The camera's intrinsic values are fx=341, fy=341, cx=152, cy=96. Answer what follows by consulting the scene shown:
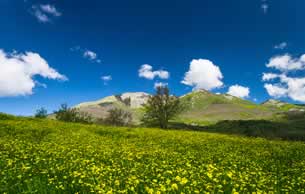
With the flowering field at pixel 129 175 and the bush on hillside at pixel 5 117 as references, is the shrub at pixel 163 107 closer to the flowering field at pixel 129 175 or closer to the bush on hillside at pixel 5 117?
the bush on hillside at pixel 5 117

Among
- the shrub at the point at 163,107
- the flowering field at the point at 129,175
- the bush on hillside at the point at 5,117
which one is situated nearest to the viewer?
the flowering field at the point at 129,175

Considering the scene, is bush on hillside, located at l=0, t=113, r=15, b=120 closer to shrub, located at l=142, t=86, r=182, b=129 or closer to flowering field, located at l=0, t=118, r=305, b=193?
flowering field, located at l=0, t=118, r=305, b=193

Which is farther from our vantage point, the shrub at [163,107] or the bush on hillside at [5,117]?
the shrub at [163,107]

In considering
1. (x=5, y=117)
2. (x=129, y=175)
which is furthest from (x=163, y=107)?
(x=129, y=175)

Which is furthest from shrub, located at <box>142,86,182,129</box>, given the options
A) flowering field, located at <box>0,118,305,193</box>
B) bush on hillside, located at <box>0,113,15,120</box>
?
flowering field, located at <box>0,118,305,193</box>

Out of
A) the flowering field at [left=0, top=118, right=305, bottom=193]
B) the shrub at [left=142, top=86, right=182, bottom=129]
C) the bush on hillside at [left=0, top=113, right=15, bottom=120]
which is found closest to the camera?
the flowering field at [left=0, top=118, right=305, bottom=193]

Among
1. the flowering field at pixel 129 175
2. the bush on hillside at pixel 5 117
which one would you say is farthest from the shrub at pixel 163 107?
the flowering field at pixel 129 175

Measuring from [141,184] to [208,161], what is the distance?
8.49 meters

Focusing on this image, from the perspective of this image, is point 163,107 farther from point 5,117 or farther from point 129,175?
point 129,175

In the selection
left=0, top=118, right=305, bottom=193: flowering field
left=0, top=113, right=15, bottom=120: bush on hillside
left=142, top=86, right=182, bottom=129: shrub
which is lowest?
left=0, top=118, right=305, bottom=193: flowering field

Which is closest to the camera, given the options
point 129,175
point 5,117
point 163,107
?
point 129,175

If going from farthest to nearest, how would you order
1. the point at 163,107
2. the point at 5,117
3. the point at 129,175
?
the point at 163,107 < the point at 5,117 < the point at 129,175

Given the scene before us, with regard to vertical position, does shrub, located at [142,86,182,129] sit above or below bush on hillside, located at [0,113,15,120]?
above

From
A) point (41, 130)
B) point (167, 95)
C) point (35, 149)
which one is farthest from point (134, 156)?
point (167, 95)
